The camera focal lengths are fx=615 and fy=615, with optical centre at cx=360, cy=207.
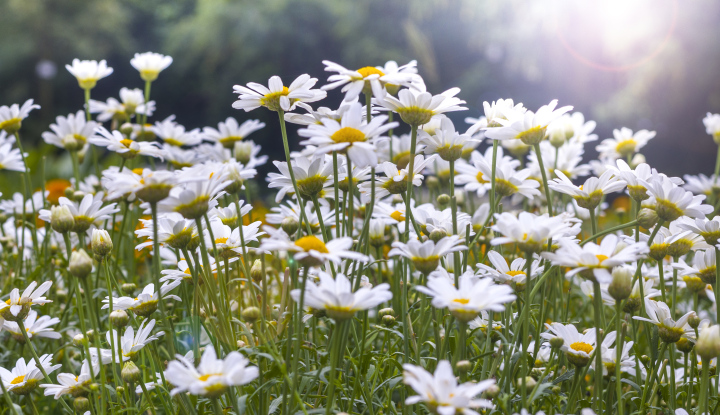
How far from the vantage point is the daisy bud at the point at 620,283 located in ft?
2.68

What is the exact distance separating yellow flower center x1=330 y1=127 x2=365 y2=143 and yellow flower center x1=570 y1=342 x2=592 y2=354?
19.4 inches

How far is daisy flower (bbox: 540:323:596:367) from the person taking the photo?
974 millimetres

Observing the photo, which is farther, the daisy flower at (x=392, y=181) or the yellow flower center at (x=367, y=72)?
the daisy flower at (x=392, y=181)

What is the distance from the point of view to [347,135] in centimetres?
87

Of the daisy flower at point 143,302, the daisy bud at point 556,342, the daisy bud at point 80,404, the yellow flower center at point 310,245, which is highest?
the yellow flower center at point 310,245

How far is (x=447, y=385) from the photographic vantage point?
0.69 m

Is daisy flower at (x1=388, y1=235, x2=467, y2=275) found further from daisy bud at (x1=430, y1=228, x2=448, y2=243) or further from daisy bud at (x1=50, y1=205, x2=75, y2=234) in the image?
daisy bud at (x1=50, y1=205, x2=75, y2=234)

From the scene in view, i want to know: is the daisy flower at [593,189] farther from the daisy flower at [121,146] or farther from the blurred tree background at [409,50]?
the blurred tree background at [409,50]

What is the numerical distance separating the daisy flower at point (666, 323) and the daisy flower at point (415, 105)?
0.47m

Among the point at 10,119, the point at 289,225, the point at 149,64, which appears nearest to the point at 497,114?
the point at 289,225

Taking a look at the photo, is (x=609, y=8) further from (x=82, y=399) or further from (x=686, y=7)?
(x=82, y=399)

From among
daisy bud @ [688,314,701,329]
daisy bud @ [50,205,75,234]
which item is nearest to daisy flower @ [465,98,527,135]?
daisy bud @ [688,314,701,329]

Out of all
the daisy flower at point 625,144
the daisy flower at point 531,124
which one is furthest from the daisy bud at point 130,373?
the daisy flower at point 625,144

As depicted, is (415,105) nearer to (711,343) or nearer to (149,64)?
(711,343)
